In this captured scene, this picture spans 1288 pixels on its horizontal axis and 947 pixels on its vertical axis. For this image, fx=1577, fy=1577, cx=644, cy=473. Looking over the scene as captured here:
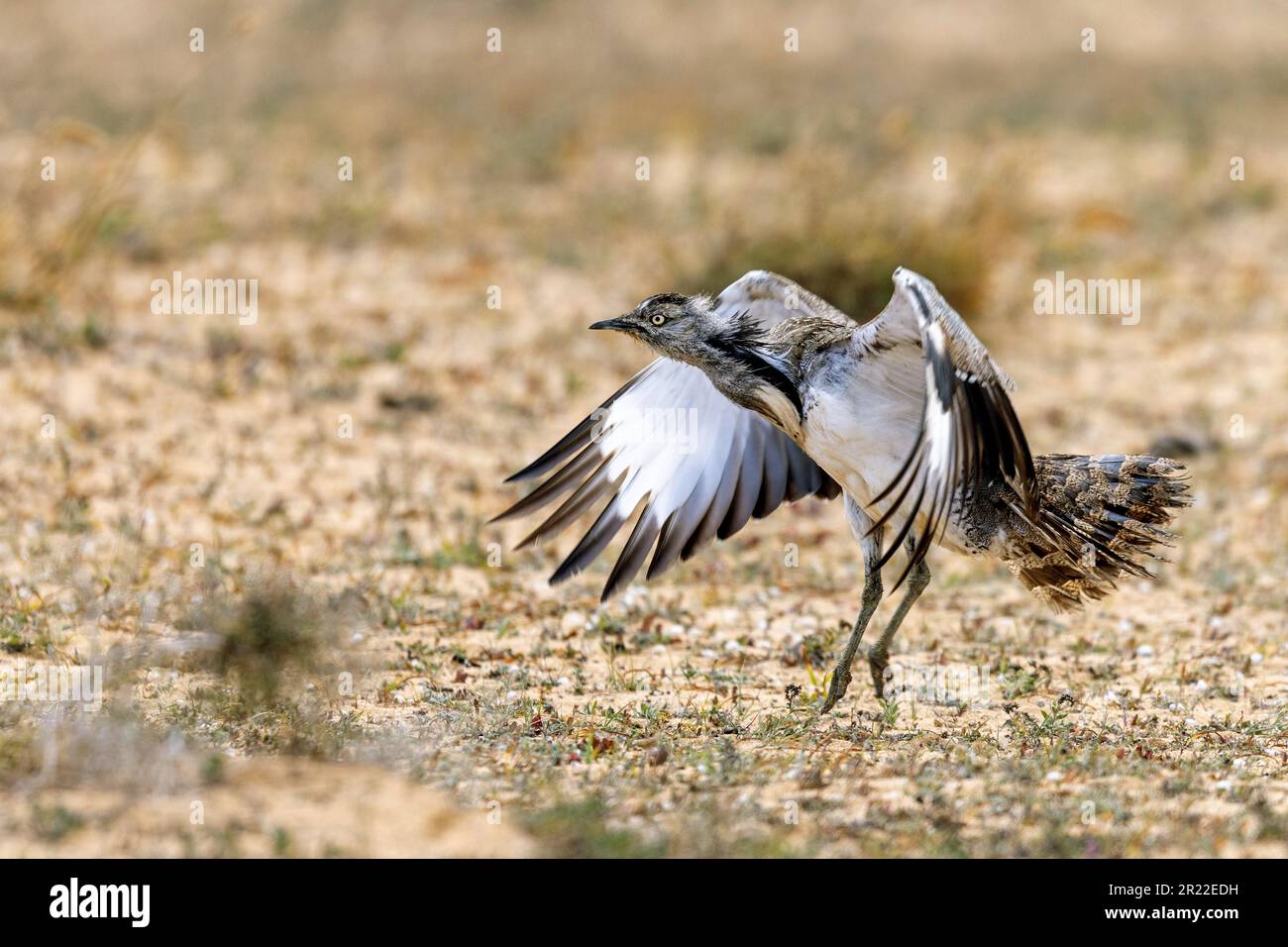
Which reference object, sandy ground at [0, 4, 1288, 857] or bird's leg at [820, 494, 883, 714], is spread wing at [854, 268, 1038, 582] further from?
sandy ground at [0, 4, 1288, 857]

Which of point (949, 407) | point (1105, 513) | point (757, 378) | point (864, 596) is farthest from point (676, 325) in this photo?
point (1105, 513)

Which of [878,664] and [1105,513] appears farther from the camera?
[878,664]

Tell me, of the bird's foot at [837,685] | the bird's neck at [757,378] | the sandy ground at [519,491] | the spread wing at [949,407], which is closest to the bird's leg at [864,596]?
the bird's foot at [837,685]

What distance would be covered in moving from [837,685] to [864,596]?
0.42 meters

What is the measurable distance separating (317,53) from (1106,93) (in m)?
11.4

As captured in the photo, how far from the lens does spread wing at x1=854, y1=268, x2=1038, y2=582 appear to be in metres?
4.90

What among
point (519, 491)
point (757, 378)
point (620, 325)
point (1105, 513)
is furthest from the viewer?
point (519, 491)

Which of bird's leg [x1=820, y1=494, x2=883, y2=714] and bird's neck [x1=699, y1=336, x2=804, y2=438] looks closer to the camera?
bird's neck [x1=699, y1=336, x2=804, y2=438]

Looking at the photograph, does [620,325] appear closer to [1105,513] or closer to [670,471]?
[670,471]

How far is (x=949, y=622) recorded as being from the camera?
7.49 metres

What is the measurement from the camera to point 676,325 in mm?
6090

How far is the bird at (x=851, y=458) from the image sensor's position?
5.12m

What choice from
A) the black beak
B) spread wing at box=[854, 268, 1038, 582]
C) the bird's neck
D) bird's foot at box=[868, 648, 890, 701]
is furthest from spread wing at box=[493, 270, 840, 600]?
spread wing at box=[854, 268, 1038, 582]

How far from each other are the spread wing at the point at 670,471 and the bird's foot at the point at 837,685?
34.0 inches
